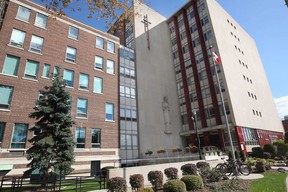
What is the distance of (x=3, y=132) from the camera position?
17219mm

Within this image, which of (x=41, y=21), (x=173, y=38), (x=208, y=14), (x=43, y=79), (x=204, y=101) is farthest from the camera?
(x=173, y=38)

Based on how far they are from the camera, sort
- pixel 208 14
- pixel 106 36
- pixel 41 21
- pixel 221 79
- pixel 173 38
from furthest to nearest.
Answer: pixel 173 38 < pixel 208 14 < pixel 221 79 < pixel 106 36 < pixel 41 21

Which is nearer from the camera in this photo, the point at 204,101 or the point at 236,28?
the point at 204,101

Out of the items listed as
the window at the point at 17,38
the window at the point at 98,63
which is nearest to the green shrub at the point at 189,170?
the window at the point at 98,63

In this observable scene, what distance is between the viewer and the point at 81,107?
23000 millimetres

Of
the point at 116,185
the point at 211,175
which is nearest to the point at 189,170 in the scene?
the point at 211,175

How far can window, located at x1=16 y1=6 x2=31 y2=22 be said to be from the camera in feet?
72.3

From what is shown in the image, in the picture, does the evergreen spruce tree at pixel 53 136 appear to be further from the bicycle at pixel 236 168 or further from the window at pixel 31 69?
the bicycle at pixel 236 168

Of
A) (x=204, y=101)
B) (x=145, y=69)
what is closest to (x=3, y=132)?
(x=145, y=69)

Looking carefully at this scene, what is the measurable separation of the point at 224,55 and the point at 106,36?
880 inches

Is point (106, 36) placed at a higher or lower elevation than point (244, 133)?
higher

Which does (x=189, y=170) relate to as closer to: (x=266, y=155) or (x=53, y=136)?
(x=53, y=136)

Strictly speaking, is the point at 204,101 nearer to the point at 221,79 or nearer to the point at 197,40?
the point at 221,79

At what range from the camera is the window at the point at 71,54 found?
24.3 meters
